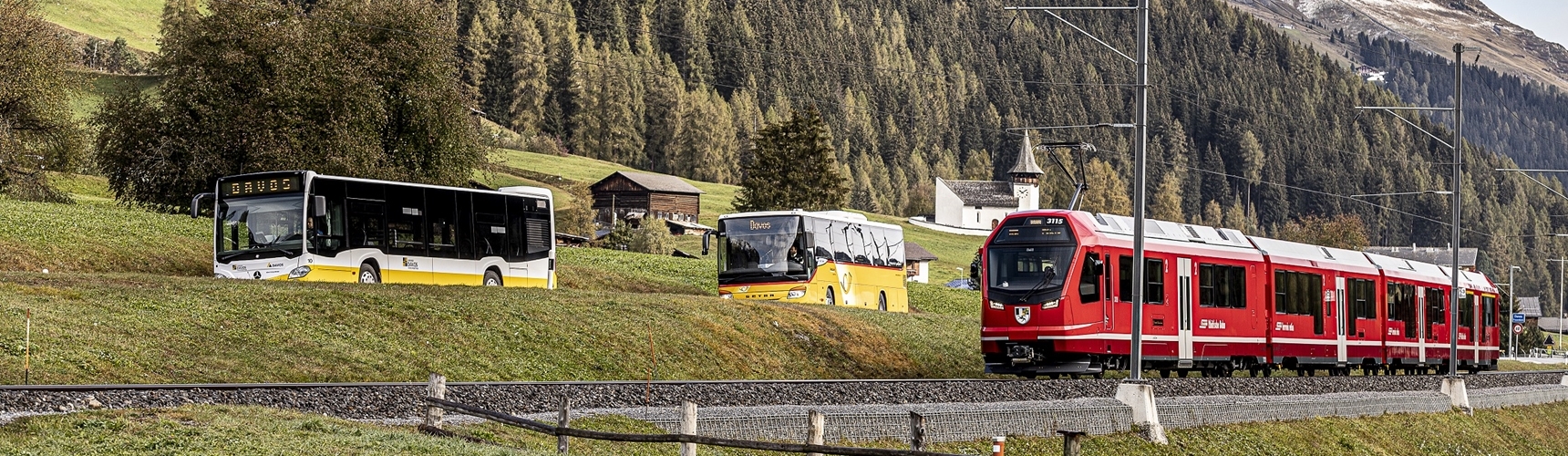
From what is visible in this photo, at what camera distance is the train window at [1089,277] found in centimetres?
3108

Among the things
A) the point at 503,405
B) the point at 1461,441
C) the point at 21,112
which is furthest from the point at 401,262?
the point at 21,112

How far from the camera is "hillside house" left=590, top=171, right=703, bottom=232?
140 metres

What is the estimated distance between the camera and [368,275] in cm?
3753

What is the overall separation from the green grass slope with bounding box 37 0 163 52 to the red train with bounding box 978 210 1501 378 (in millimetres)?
151267

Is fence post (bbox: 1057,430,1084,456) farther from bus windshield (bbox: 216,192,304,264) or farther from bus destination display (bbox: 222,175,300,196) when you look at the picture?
bus destination display (bbox: 222,175,300,196)

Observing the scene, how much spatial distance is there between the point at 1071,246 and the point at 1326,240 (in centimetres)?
13030

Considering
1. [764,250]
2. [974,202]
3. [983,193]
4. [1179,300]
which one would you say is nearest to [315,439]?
[1179,300]

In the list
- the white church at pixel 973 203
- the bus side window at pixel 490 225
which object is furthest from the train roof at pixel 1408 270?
the white church at pixel 973 203

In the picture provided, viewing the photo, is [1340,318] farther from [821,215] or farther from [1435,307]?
[821,215]

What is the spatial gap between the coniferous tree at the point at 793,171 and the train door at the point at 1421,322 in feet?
166

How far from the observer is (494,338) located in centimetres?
3106

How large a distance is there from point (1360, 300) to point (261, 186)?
27813mm

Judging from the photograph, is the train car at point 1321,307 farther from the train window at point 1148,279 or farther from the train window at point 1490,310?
the train window at point 1490,310

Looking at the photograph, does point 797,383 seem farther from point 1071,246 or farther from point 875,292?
point 875,292
